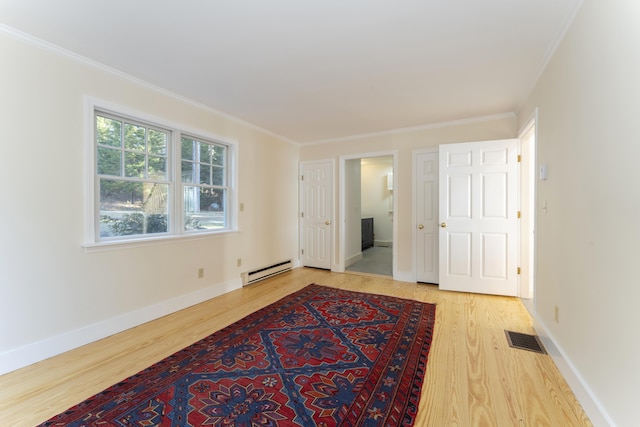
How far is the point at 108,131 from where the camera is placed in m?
2.68

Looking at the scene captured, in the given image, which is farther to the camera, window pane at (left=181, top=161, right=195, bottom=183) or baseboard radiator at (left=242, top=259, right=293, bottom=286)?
baseboard radiator at (left=242, top=259, right=293, bottom=286)

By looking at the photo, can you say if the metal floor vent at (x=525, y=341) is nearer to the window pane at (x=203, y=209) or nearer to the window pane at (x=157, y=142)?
the window pane at (x=203, y=209)

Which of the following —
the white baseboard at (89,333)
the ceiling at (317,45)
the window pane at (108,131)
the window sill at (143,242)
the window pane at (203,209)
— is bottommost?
the white baseboard at (89,333)

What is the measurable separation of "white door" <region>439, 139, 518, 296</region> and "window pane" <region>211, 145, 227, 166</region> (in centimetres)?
311

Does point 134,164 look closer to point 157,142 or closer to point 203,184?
point 157,142

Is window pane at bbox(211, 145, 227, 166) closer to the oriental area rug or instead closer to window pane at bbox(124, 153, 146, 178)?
window pane at bbox(124, 153, 146, 178)

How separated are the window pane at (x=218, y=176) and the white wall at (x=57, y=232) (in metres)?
0.78

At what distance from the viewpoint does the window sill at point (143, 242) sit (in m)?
2.49

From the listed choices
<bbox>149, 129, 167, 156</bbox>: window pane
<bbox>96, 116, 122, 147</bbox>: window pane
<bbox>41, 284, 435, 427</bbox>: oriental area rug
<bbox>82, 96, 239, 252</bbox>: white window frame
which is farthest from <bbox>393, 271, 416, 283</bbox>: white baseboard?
<bbox>96, 116, 122, 147</bbox>: window pane

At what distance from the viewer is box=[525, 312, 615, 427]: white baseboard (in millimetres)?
1437

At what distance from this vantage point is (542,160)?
8.25 feet

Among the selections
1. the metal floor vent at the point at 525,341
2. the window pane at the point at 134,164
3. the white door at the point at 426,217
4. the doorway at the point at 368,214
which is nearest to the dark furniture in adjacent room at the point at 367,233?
the doorway at the point at 368,214

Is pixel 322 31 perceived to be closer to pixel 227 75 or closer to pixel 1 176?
pixel 227 75

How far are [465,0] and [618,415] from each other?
2.37 m
